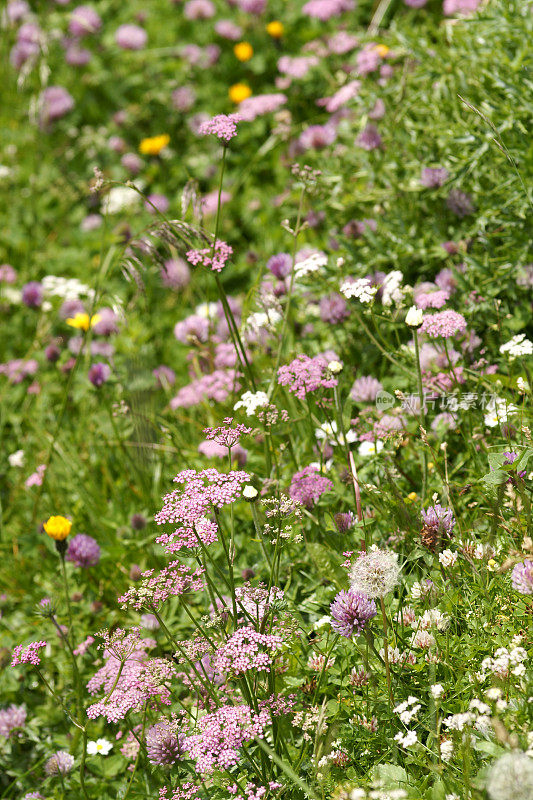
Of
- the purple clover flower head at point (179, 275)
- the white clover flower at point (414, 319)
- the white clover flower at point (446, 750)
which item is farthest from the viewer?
the purple clover flower head at point (179, 275)

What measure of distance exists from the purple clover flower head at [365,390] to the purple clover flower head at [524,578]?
0.99 metres

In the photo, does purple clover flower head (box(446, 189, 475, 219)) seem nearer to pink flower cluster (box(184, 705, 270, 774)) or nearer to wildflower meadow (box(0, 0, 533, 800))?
wildflower meadow (box(0, 0, 533, 800))

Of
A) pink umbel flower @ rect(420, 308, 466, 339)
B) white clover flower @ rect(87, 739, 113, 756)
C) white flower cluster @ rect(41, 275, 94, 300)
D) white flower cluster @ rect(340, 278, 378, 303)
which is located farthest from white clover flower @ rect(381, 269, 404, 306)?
white flower cluster @ rect(41, 275, 94, 300)

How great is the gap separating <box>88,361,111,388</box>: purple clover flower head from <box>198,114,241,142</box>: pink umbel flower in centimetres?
140

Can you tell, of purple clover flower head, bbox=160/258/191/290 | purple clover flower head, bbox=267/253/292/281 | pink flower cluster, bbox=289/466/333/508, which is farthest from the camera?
purple clover flower head, bbox=160/258/191/290

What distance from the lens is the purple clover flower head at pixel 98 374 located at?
3236 millimetres

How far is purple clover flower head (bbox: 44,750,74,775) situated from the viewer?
2137mm

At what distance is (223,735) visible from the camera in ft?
5.22

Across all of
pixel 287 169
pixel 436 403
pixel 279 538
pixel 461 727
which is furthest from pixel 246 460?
pixel 287 169

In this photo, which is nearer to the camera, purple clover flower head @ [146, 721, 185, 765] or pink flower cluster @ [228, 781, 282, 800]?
pink flower cluster @ [228, 781, 282, 800]

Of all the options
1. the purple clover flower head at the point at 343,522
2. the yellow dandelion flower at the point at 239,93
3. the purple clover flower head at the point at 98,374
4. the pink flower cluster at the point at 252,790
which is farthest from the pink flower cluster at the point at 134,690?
the yellow dandelion flower at the point at 239,93

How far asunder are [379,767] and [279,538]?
0.51 metres

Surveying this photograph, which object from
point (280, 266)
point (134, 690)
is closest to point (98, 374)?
point (280, 266)

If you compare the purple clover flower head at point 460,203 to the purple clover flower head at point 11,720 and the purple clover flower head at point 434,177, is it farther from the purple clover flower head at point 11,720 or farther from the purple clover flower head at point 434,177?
the purple clover flower head at point 11,720
